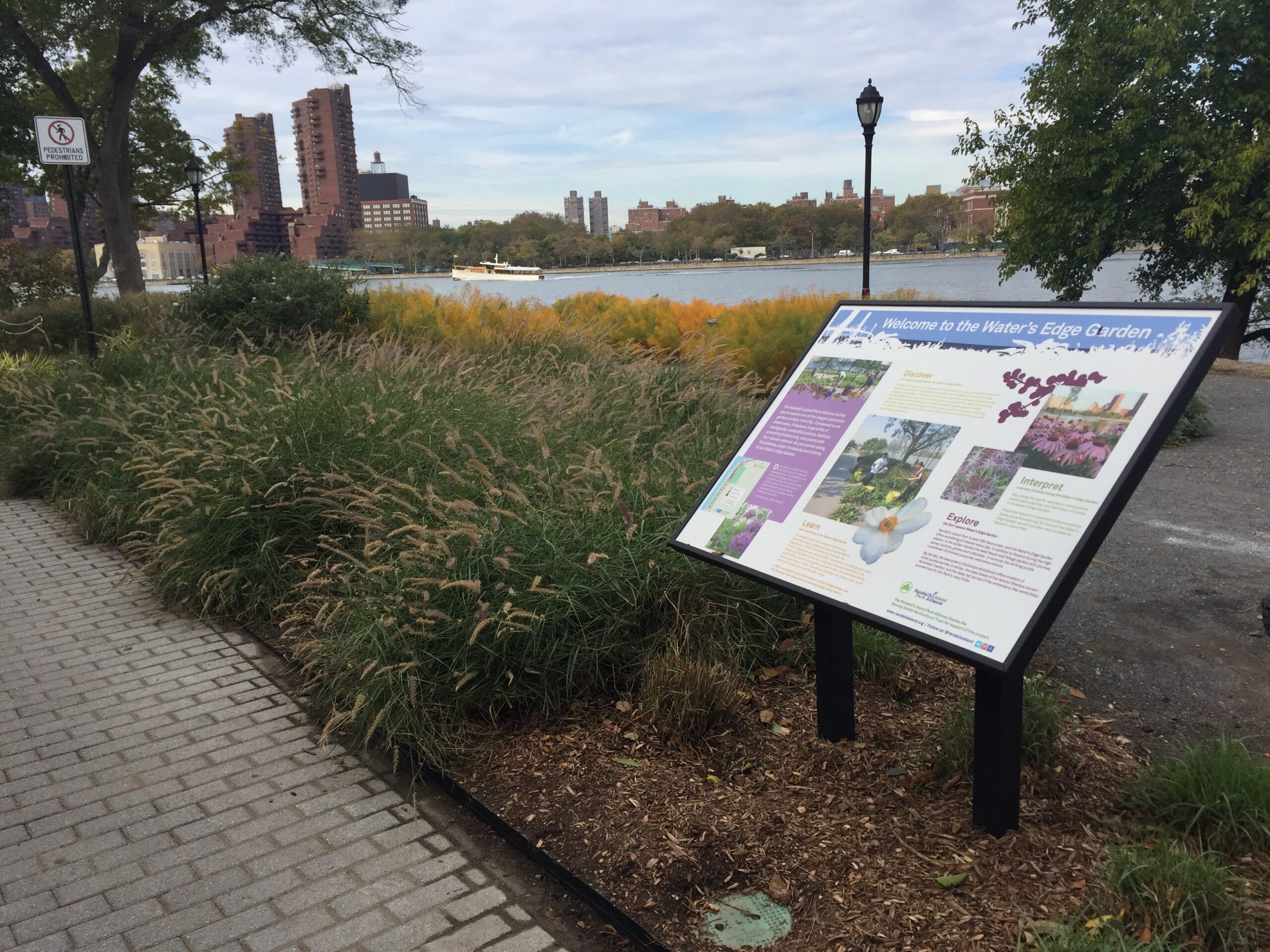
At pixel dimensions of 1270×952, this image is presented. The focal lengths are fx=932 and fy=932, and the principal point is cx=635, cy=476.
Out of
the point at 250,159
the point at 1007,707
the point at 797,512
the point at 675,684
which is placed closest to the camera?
the point at 1007,707

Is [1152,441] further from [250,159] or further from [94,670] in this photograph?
[250,159]

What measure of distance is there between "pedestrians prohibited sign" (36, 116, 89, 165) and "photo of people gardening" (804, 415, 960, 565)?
35.4 feet

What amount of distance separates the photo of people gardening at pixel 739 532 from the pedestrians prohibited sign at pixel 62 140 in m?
10.4

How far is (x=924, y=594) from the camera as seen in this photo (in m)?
2.68

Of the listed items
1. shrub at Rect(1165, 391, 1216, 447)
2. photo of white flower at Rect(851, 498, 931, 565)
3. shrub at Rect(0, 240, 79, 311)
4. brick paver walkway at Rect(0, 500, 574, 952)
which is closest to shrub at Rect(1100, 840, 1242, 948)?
photo of white flower at Rect(851, 498, 931, 565)

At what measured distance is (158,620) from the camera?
569 centimetres

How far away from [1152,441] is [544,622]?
254cm

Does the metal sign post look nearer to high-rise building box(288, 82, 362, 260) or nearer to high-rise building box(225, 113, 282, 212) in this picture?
high-rise building box(225, 113, 282, 212)

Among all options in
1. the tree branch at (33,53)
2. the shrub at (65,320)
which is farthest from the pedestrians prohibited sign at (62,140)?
the tree branch at (33,53)

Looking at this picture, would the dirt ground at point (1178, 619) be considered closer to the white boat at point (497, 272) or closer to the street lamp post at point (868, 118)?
the street lamp post at point (868, 118)

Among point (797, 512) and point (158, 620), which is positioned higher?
point (797, 512)

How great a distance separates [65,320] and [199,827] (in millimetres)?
15476

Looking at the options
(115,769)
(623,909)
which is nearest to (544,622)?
(623,909)

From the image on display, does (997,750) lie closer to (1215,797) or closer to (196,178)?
(1215,797)
